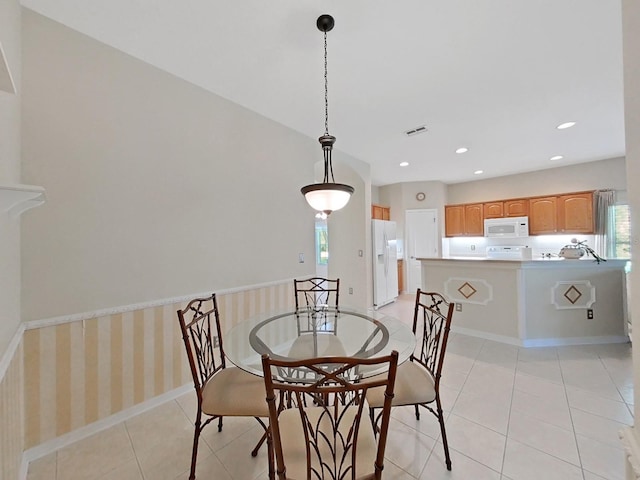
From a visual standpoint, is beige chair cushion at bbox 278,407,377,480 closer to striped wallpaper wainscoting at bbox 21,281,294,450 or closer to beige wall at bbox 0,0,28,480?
beige wall at bbox 0,0,28,480

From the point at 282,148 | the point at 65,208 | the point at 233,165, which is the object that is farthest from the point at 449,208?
the point at 65,208

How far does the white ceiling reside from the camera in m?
1.65

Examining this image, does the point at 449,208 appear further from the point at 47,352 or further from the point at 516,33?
the point at 47,352

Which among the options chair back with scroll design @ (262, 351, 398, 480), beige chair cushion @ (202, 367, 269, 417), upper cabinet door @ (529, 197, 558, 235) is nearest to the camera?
chair back with scroll design @ (262, 351, 398, 480)

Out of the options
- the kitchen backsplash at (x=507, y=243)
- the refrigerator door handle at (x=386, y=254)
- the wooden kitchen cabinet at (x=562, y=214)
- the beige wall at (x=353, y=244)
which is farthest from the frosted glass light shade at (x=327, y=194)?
the wooden kitchen cabinet at (x=562, y=214)

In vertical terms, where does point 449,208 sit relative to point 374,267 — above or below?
above

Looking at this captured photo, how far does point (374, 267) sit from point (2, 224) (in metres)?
4.38

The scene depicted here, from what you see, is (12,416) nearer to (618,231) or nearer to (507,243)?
(507,243)

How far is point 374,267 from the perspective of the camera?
4.81 meters

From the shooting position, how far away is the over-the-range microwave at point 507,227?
17.8ft

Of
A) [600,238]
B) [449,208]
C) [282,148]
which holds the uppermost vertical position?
[282,148]

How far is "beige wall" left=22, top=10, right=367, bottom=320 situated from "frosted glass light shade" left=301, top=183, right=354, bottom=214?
3.95ft

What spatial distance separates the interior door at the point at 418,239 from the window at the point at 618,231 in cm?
284

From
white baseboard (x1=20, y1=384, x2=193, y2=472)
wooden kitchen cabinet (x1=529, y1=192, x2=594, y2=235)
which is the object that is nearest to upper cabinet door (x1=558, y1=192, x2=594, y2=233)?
wooden kitchen cabinet (x1=529, y1=192, x2=594, y2=235)
